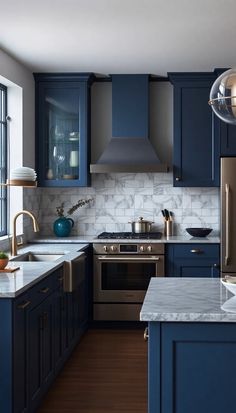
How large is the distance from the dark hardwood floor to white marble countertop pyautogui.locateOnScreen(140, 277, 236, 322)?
102cm

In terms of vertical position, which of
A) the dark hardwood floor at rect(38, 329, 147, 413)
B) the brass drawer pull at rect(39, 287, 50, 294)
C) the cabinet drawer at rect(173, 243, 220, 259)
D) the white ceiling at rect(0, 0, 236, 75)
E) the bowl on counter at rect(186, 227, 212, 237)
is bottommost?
the dark hardwood floor at rect(38, 329, 147, 413)

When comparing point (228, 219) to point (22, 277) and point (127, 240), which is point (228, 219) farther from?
point (22, 277)

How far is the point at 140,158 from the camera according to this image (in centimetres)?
646

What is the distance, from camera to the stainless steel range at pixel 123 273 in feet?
20.3

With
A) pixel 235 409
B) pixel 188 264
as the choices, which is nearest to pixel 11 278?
pixel 235 409

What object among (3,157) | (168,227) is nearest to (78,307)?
(168,227)

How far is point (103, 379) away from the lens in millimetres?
4684

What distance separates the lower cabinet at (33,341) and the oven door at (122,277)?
990 millimetres

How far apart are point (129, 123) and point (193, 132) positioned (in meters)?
0.68

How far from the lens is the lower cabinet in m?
3.35

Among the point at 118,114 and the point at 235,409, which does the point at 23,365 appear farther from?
the point at 118,114

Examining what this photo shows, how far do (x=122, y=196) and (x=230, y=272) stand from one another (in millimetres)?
1516

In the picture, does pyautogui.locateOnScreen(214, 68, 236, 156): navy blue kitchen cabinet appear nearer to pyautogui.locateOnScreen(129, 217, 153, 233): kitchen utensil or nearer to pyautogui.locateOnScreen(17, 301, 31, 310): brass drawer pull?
pyautogui.locateOnScreen(129, 217, 153, 233): kitchen utensil

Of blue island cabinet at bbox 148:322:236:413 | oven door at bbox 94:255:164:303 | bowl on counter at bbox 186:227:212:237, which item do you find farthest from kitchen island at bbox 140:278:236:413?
bowl on counter at bbox 186:227:212:237
